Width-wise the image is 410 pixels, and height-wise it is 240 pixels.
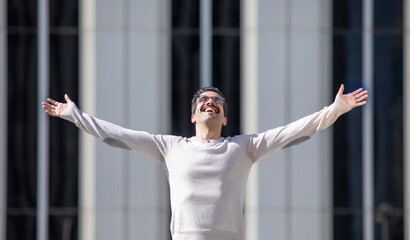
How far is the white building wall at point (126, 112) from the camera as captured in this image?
2425 cm

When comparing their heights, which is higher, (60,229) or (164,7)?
(164,7)

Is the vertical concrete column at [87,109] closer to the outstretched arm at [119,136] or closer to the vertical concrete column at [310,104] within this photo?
the vertical concrete column at [310,104]

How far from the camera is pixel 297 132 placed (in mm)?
8930

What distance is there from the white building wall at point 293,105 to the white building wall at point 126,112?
2.25 meters

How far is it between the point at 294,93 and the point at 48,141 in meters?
5.62

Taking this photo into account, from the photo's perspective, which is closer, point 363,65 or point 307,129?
point 307,129

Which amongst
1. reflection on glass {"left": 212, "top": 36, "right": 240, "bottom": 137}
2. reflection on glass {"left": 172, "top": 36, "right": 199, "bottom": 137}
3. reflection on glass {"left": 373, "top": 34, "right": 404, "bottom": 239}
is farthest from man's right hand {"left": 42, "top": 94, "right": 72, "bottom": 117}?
reflection on glass {"left": 373, "top": 34, "right": 404, "bottom": 239}

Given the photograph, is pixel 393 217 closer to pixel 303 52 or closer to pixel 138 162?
pixel 303 52

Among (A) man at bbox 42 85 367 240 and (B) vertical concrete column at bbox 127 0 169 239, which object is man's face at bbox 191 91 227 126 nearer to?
(A) man at bbox 42 85 367 240

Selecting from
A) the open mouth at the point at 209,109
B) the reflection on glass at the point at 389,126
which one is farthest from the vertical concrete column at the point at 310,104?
the open mouth at the point at 209,109

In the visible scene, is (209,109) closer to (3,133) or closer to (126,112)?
(126,112)

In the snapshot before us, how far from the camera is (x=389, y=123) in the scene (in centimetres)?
2472

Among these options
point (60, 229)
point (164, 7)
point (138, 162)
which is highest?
point (164, 7)

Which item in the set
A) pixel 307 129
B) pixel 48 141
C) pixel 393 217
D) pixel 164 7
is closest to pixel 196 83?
pixel 164 7
